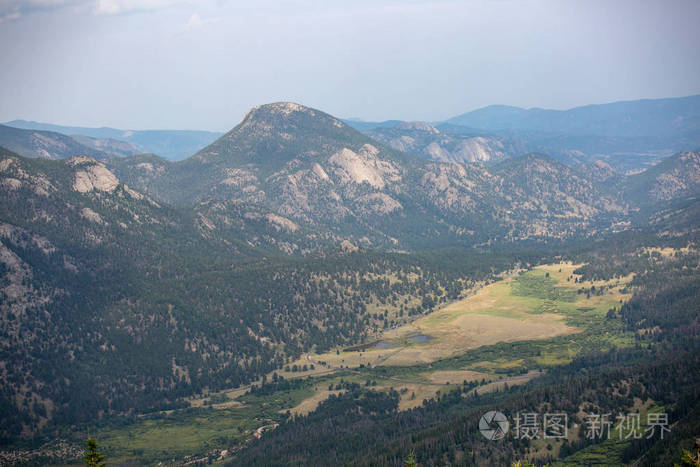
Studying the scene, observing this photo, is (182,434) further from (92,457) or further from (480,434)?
(92,457)

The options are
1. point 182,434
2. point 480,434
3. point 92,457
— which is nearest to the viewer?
point 92,457

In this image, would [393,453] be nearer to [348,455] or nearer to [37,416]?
[348,455]

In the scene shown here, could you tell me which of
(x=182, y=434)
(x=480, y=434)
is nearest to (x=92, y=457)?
(x=480, y=434)

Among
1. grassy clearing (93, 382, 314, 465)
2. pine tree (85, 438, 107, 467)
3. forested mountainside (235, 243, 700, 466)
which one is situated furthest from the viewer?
grassy clearing (93, 382, 314, 465)

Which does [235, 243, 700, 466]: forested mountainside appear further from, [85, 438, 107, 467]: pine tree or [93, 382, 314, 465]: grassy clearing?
[85, 438, 107, 467]: pine tree

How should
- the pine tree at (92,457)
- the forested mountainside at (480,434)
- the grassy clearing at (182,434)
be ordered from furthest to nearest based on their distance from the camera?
the grassy clearing at (182,434)
the forested mountainside at (480,434)
the pine tree at (92,457)

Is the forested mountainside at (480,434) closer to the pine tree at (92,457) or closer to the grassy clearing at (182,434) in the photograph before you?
the grassy clearing at (182,434)

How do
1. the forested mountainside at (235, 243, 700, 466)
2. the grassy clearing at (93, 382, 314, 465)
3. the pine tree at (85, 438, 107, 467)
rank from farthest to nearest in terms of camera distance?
the grassy clearing at (93, 382, 314, 465) < the forested mountainside at (235, 243, 700, 466) < the pine tree at (85, 438, 107, 467)

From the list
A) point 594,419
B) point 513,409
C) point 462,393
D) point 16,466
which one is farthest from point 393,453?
point 16,466

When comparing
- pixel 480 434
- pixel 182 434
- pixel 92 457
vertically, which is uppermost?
pixel 92 457

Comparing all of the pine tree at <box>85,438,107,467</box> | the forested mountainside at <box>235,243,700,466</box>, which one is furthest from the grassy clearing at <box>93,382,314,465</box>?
the pine tree at <box>85,438,107,467</box>

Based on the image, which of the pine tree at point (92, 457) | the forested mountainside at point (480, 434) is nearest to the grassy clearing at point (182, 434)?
the forested mountainside at point (480, 434)
